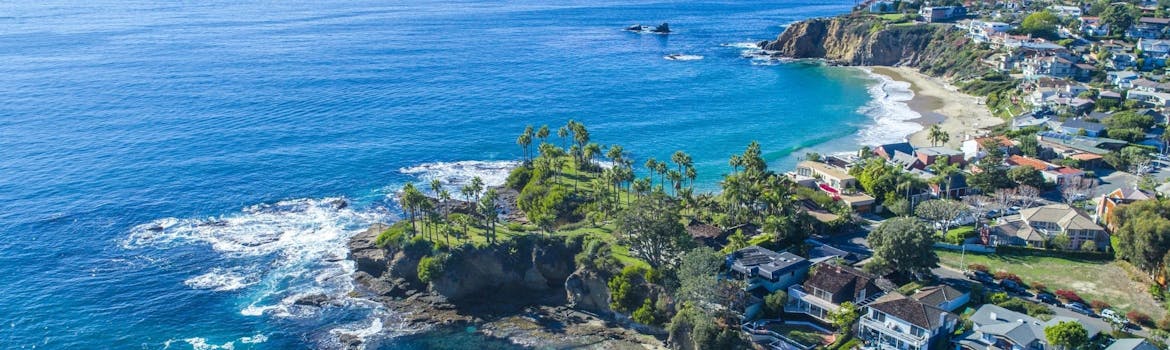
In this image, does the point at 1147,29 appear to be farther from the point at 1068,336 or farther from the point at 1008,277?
the point at 1068,336

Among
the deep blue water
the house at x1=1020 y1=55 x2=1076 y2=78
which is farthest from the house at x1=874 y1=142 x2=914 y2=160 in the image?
the house at x1=1020 y1=55 x2=1076 y2=78

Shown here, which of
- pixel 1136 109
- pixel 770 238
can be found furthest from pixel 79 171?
pixel 1136 109

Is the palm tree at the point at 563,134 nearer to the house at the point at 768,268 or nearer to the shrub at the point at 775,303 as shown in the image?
the house at the point at 768,268

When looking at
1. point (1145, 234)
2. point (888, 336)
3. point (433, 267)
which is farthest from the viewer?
point (433, 267)

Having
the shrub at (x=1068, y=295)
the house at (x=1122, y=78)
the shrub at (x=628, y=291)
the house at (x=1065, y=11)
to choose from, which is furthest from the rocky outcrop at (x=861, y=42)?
the shrub at (x=628, y=291)

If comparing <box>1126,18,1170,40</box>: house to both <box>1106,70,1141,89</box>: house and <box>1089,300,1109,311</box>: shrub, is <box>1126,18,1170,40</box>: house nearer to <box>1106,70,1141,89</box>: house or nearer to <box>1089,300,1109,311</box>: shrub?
<box>1106,70,1141,89</box>: house

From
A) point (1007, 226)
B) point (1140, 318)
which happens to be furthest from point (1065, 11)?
point (1140, 318)
